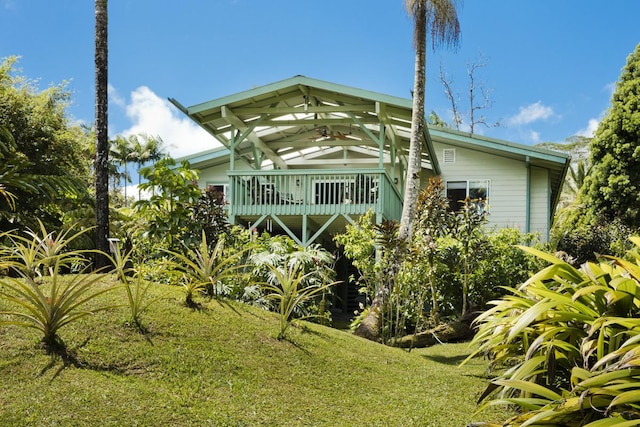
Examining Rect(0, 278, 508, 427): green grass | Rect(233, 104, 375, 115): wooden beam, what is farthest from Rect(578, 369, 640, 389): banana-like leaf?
Rect(233, 104, 375, 115): wooden beam

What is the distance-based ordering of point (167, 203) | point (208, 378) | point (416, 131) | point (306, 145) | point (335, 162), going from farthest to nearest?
point (335, 162)
point (306, 145)
point (416, 131)
point (167, 203)
point (208, 378)

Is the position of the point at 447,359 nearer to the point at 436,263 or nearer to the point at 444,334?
the point at 444,334

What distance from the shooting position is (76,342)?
5.95 metres

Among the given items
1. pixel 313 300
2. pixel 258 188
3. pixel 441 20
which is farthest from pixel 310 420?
pixel 258 188

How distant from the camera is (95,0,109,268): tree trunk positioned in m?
9.67

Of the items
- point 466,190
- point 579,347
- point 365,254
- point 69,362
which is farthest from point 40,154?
point 579,347

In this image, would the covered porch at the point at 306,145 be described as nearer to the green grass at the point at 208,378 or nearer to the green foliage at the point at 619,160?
the green foliage at the point at 619,160

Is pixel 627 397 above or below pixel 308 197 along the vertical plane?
below

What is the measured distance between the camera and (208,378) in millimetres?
5957

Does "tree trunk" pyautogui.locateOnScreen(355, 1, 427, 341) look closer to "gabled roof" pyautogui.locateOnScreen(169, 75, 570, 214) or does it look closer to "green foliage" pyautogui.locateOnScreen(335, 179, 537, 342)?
"green foliage" pyautogui.locateOnScreen(335, 179, 537, 342)

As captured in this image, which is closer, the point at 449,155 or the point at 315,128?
the point at 315,128

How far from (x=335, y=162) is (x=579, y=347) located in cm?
1575

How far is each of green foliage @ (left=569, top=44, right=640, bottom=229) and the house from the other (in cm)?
135

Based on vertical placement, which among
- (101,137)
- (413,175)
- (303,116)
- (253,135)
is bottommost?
(413,175)
